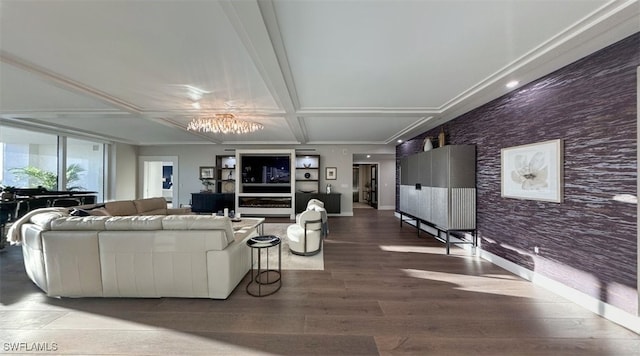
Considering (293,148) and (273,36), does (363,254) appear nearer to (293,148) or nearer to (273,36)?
(273,36)

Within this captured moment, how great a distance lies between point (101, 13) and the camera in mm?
1931

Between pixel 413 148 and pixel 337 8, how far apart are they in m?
5.87

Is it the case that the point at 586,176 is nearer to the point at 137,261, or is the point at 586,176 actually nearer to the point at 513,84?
the point at 513,84

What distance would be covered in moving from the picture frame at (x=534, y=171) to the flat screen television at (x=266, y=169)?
6105 millimetres

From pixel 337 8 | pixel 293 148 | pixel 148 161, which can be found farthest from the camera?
pixel 148 161

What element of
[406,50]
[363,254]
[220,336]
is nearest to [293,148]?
[363,254]

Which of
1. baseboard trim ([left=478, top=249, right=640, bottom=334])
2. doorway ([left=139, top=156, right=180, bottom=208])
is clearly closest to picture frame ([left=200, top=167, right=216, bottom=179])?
doorway ([left=139, top=156, right=180, bottom=208])

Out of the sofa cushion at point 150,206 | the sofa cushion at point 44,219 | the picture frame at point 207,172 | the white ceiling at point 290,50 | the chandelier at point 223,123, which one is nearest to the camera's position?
the white ceiling at point 290,50

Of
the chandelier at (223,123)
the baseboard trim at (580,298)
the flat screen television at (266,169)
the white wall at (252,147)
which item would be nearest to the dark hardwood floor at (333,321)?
the baseboard trim at (580,298)

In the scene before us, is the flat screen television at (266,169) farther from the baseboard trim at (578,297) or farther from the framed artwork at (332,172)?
the baseboard trim at (578,297)

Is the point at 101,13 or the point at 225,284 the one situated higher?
the point at 101,13

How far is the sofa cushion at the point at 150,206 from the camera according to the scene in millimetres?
5482

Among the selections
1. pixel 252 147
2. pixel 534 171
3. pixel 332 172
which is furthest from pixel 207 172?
pixel 534 171

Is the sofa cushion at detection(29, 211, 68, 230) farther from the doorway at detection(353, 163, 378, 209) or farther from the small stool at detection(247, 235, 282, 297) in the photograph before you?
the doorway at detection(353, 163, 378, 209)
